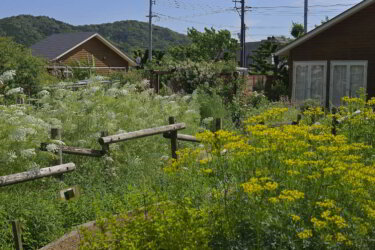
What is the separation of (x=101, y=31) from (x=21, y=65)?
90622 millimetres

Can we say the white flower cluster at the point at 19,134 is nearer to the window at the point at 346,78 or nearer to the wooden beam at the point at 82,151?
the wooden beam at the point at 82,151

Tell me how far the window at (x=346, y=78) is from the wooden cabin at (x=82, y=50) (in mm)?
21208

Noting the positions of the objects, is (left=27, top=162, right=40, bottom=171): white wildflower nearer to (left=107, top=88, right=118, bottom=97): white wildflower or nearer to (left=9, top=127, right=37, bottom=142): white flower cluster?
(left=9, top=127, right=37, bottom=142): white flower cluster

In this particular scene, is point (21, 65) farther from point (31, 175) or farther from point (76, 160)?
point (31, 175)

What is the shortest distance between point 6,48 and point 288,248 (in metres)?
15.9

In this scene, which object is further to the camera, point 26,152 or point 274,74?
point 274,74

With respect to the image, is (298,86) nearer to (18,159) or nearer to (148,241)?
(18,159)

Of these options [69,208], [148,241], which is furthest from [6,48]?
[148,241]

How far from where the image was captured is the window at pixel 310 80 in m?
23.5

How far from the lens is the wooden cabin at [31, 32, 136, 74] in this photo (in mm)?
41406

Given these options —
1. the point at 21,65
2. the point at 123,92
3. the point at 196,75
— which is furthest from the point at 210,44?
the point at 123,92

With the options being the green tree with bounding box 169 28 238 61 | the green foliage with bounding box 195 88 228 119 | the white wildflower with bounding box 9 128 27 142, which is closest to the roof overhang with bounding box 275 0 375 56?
the green foliage with bounding box 195 88 228 119

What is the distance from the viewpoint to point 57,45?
1700 inches

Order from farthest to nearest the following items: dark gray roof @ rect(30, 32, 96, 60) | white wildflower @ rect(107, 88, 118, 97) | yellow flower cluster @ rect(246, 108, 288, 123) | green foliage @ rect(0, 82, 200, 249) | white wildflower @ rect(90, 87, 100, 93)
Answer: dark gray roof @ rect(30, 32, 96, 60) → white wildflower @ rect(107, 88, 118, 97) → white wildflower @ rect(90, 87, 100, 93) → yellow flower cluster @ rect(246, 108, 288, 123) → green foliage @ rect(0, 82, 200, 249)
